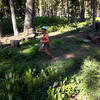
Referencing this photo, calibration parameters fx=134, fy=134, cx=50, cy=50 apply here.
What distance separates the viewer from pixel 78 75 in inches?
209

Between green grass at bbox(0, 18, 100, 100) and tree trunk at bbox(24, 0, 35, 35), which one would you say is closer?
green grass at bbox(0, 18, 100, 100)

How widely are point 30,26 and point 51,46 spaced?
19.5 feet

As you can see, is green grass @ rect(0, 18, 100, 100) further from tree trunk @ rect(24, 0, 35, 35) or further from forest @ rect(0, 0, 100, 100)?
tree trunk @ rect(24, 0, 35, 35)

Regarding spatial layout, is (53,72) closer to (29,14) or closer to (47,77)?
(47,77)

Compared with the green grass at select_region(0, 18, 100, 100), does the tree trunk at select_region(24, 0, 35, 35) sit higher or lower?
higher

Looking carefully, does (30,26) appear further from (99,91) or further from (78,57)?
(99,91)

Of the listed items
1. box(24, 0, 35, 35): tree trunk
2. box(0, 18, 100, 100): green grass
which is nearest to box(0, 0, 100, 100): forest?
box(0, 18, 100, 100): green grass

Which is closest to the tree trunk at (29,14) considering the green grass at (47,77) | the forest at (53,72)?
the forest at (53,72)

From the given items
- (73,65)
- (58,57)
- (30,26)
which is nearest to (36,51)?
(58,57)

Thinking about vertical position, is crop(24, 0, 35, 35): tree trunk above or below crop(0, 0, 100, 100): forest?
above

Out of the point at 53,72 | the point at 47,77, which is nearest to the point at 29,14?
the point at 53,72

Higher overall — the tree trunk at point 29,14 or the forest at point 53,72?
the tree trunk at point 29,14

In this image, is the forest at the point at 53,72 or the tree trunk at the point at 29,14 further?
the tree trunk at the point at 29,14

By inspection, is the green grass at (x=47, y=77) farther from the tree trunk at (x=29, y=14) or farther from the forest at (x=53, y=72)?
the tree trunk at (x=29, y=14)
